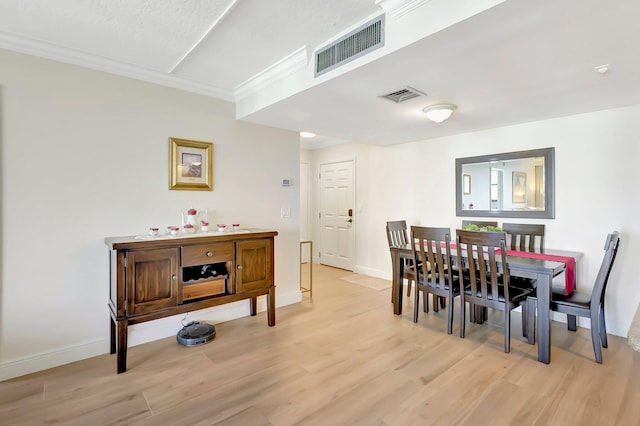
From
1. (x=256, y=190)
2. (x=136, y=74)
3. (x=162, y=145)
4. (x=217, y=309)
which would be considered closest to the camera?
(x=136, y=74)

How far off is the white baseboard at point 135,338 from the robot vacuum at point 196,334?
10 centimetres

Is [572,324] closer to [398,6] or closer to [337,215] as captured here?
[398,6]

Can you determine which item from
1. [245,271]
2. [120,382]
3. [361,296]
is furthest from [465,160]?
[120,382]

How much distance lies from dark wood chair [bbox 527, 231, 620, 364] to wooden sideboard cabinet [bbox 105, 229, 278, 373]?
232cm

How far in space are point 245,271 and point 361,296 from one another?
1.82 m

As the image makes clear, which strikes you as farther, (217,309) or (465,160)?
(465,160)

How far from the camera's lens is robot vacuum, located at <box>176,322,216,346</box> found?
2.70m

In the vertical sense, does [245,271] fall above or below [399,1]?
below

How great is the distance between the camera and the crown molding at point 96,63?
219cm

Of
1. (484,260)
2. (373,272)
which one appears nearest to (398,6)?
(484,260)

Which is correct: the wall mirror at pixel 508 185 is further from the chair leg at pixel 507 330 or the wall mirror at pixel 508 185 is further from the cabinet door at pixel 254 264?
the cabinet door at pixel 254 264

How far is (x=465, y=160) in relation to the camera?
157 inches

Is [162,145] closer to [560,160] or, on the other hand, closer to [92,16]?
[92,16]

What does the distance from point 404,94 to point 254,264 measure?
6.58ft
